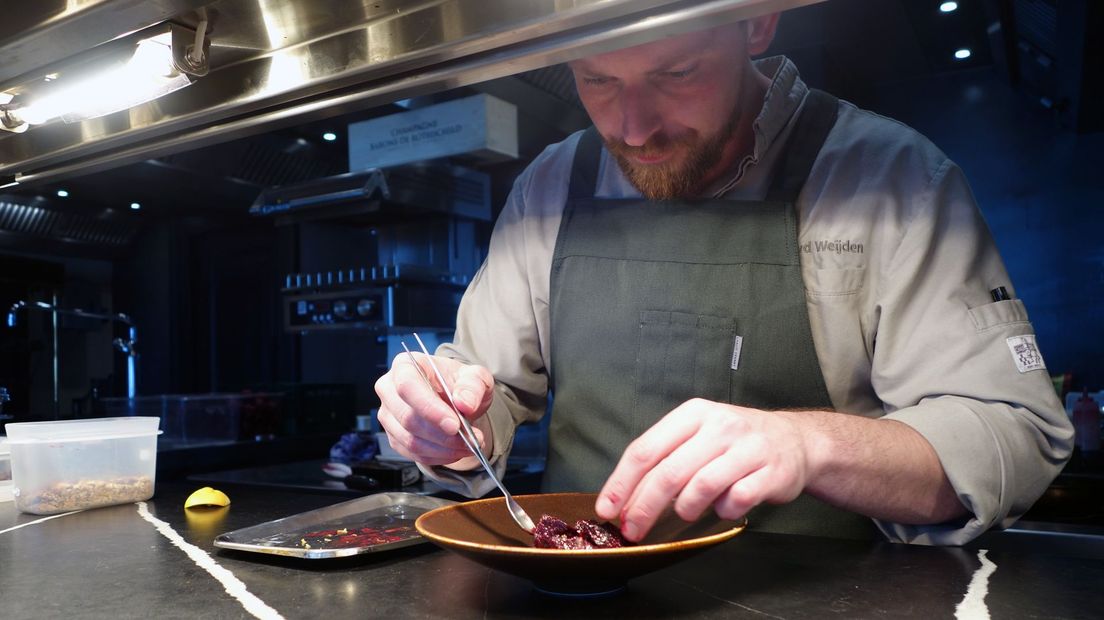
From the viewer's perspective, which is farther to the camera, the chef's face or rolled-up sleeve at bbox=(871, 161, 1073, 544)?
the chef's face

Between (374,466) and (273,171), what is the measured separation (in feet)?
9.52

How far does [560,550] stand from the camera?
2.59ft

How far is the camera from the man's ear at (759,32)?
1.40 meters

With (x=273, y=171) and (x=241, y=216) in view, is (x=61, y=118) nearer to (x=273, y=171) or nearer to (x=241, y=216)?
(x=273, y=171)

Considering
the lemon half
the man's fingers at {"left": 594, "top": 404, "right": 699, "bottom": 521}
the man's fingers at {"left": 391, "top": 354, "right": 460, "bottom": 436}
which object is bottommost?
the lemon half

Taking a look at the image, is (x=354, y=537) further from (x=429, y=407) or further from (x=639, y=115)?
(x=639, y=115)

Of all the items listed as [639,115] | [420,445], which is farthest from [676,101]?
[420,445]

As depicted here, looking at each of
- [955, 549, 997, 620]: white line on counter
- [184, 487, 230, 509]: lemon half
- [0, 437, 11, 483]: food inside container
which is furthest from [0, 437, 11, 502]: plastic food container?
[955, 549, 997, 620]: white line on counter

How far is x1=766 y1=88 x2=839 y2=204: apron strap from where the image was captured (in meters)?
1.41

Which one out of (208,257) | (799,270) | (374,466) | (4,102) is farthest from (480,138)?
(208,257)

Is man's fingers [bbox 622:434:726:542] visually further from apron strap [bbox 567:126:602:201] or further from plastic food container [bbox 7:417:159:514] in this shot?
plastic food container [bbox 7:417:159:514]

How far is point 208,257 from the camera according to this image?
6.46m

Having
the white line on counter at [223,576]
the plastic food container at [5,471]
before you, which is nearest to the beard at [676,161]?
the white line on counter at [223,576]

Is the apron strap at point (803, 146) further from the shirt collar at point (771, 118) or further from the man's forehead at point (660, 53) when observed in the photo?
the man's forehead at point (660, 53)
